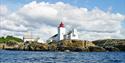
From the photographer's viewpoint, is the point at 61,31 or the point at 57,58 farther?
the point at 61,31

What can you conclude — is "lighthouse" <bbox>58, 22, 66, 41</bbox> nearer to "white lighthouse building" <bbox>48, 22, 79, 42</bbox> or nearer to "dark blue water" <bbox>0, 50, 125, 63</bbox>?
"white lighthouse building" <bbox>48, 22, 79, 42</bbox>

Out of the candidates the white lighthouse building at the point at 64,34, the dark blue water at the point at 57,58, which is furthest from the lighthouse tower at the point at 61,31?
the dark blue water at the point at 57,58

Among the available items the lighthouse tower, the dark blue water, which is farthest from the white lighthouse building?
the dark blue water

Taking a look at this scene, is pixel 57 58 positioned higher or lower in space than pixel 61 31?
lower

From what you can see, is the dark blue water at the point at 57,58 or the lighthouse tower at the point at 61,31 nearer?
the dark blue water at the point at 57,58

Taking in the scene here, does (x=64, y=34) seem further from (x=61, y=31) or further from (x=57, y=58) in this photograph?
(x=57, y=58)

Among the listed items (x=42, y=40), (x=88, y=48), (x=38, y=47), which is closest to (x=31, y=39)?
(x=42, y=40)

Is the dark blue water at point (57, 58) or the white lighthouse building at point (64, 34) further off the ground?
the white lighthouse building at point (64, 34)

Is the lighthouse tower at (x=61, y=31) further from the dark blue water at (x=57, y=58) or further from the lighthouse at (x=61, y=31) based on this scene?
the dark blue water at (x=57, y=58)

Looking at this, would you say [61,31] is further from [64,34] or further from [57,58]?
[57,58]

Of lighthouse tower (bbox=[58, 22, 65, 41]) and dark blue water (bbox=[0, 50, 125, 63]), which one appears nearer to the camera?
dark blue water (bbox=[0, 50, 125, 63])

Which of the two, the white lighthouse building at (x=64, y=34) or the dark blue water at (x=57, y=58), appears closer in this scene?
the dark blue water at (x=57, y=58)

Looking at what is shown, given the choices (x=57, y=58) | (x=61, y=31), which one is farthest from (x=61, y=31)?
(x=57, y=58)

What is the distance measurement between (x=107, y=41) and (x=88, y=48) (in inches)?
2155
